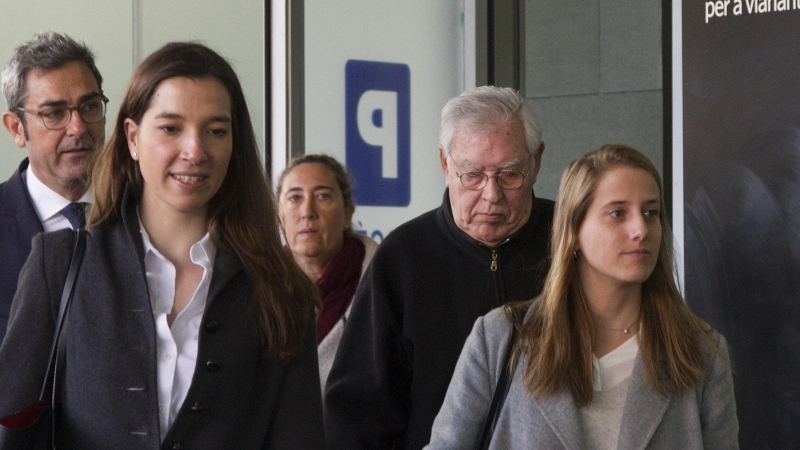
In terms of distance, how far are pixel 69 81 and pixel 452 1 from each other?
3.74 m

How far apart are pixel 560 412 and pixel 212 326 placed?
0.92 meters

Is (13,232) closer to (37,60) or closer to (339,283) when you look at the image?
(37,60)

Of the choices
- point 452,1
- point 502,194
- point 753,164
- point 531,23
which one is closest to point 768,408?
point 753,164

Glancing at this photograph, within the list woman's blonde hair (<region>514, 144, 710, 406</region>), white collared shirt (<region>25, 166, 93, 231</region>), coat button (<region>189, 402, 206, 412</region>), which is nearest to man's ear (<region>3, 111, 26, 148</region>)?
white collared shirt (<region>25, 166, 93, 231</region>)

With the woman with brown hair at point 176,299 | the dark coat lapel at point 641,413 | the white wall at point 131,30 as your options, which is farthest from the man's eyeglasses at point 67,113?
the white wall at point 131,30

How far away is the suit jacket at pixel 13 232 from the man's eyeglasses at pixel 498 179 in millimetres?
1235

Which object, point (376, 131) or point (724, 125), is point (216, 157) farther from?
point (376, 131)

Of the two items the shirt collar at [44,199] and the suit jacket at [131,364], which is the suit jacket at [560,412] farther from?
the shirt collar at [44,199]

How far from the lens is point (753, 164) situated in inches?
159

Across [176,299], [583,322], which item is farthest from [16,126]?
[583,322]

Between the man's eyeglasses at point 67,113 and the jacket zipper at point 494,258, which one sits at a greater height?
the man's eyeglasses at point 67,113

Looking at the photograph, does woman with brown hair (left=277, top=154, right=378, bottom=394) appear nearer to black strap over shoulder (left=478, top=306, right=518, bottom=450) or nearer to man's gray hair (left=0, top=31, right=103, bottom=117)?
man's gray hair (left=0, top=31, right=103, bottom=117)

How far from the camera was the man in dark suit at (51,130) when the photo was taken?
10.7 feet

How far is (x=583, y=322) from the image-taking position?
2.91 metres
